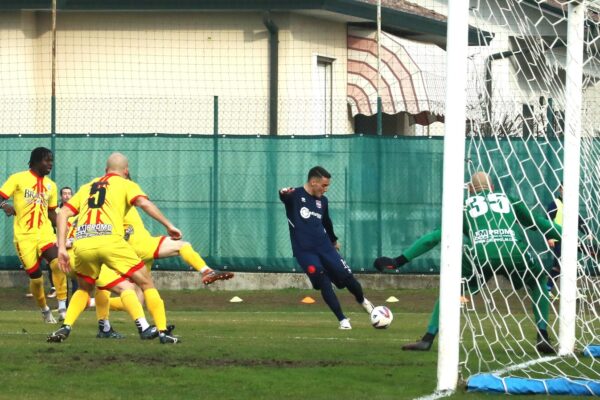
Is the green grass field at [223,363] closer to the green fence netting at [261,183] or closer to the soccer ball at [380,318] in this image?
the soccer ball at [380,318]

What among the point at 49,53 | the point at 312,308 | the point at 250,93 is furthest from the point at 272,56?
the point at 312,308

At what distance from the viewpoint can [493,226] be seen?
42.8ft

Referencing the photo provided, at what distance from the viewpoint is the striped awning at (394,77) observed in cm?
2845

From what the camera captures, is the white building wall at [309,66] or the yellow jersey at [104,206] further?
the white building wall at [309,66]

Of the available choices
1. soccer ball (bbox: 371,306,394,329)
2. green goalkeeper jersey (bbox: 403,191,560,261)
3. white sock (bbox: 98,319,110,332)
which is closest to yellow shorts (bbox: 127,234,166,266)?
white sock (bbox: 98,319,110,332)

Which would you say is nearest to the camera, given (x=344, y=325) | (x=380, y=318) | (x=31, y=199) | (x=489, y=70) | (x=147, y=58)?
(x=489, y=70)

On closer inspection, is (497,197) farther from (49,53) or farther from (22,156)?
(49,53)

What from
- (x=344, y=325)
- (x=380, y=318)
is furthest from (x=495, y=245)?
(x=344, y=325)

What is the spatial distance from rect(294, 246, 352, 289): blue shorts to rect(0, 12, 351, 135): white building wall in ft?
36.6

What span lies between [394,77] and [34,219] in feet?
39.9

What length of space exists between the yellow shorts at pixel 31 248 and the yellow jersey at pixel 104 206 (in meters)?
4.78

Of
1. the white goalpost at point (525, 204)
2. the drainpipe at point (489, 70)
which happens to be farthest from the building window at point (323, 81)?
the white goalpost at point (525, 204)

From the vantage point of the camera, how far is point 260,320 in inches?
743

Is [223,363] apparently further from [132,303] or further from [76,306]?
[76,306]
